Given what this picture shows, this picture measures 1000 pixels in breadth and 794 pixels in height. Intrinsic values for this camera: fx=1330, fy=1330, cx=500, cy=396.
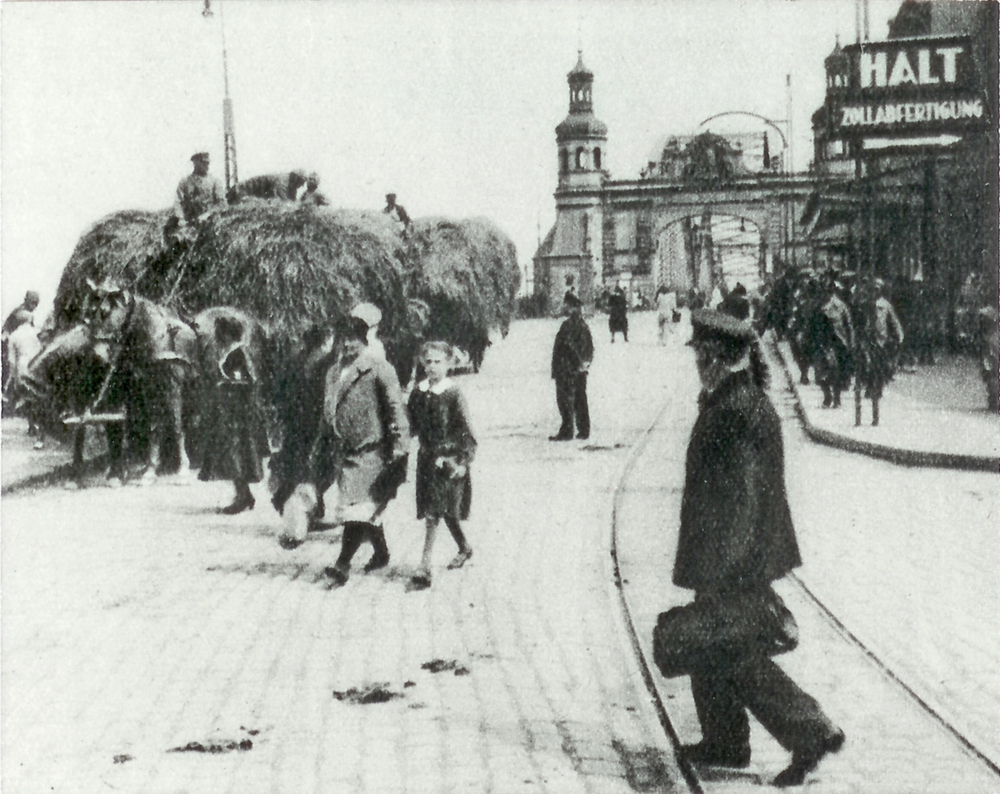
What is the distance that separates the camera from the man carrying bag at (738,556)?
4.31 metres

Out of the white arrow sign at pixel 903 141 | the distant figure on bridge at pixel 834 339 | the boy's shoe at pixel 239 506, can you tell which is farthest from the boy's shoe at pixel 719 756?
the distant figure on bridge at pixel 834 339

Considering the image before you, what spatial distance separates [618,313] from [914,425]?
5147 mm

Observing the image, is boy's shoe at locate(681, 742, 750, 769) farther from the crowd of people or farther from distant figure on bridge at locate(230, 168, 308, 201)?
distant figure on bridge at locate(230, 168, 308, 201)

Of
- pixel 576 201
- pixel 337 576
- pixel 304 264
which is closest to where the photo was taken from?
pixel 337 576

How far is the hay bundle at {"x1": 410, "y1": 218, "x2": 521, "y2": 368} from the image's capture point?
7.62 metres

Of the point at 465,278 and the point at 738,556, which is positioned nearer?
the point at 738,556

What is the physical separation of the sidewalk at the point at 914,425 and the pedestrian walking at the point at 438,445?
4.17 meters

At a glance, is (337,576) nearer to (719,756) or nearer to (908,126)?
(719,756)

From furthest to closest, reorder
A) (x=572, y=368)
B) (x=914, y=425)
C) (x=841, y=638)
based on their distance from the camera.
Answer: (x=914, y=425) → (x=572, y=368) → (x=841, y=638)

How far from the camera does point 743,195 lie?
9773 mm

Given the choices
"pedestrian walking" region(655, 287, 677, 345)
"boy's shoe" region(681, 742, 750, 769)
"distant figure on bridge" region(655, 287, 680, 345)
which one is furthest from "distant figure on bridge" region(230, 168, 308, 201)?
"distant figure on bridge" region(655, 287, 680, 345)

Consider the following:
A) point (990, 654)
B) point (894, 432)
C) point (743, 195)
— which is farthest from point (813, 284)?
point (990, 654)

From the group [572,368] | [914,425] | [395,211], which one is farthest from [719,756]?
[914,425]

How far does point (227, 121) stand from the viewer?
725 centimetres
